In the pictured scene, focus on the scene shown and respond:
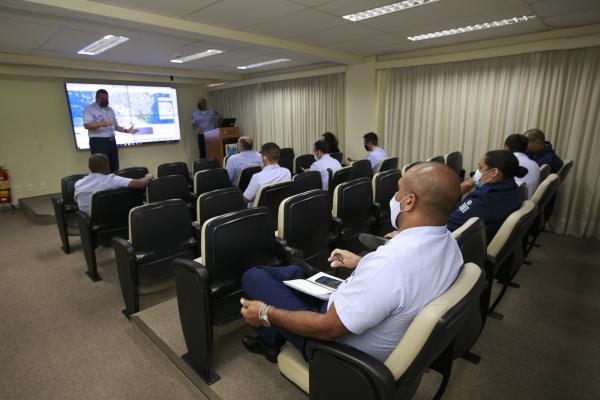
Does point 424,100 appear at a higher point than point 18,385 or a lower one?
higher

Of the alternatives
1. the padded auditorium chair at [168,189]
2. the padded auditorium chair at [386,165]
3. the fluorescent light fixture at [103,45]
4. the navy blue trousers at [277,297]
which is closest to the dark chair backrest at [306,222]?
the navy blue trousers at [277,297]

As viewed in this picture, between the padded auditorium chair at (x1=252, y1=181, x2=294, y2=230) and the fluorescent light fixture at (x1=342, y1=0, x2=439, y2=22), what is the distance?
2.04 meters

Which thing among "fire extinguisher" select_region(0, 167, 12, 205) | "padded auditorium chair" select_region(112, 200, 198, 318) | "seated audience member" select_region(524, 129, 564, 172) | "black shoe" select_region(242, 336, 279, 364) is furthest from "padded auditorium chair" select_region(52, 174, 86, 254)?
"seated audience member" select_region(524, 129, 564, 172)

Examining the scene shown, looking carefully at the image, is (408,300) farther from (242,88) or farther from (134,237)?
(242,88)

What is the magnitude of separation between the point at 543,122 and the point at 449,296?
461 cm

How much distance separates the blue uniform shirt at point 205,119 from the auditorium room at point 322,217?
4.49 ft

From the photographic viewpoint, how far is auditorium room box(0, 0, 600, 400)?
1089 millimetres

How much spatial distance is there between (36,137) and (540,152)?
8.57 m

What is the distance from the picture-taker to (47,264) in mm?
3490

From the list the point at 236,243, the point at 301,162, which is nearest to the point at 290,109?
the point at 301,162

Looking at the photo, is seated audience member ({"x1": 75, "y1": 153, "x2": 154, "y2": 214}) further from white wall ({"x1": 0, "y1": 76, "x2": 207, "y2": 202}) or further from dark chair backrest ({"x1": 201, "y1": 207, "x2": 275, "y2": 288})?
white wall ({"x1": 0, "y1": 76, "x2": 207, "y2": 202})

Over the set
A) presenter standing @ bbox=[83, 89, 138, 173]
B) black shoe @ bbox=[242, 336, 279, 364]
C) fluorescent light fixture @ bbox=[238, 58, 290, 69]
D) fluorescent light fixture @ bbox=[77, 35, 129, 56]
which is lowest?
black shoe @ bbox=[242, 336, 279, 364]

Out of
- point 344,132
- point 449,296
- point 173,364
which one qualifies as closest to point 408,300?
point 449,296

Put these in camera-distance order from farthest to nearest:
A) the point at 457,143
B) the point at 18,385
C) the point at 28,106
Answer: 1. the point at 28,106
2. the point at 457,143
3. the point at 18,385
